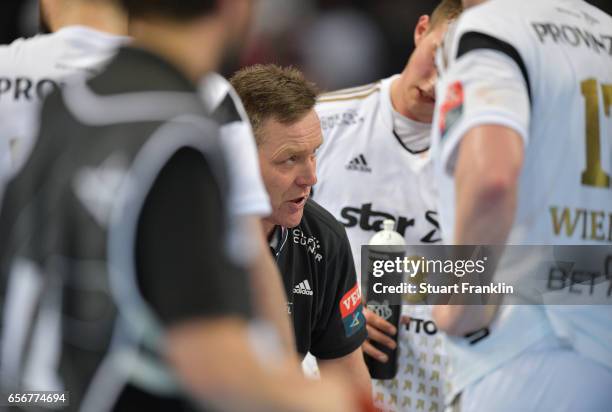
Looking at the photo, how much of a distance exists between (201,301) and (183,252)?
0.06 meters

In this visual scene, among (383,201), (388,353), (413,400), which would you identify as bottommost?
(413,400)

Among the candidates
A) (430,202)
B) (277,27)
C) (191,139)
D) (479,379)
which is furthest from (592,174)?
(277,27)

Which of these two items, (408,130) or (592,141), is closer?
(592,141)

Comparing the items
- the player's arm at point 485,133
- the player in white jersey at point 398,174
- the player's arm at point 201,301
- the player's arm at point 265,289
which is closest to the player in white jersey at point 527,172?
the player's arm at point 485,133

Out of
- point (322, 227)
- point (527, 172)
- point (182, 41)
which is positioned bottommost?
point (322, 227)

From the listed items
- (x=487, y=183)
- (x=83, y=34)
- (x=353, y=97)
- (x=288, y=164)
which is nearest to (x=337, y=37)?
(x=353, y=97)

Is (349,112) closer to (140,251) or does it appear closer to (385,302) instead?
(385,302)

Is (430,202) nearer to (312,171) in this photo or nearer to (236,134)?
(312,171)

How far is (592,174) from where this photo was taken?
5.53ft

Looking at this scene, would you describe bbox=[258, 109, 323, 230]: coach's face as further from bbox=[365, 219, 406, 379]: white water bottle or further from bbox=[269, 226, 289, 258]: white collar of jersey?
bbox=[365, 219, 406, 379]: white water bottle

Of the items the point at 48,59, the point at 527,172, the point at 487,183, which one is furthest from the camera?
the point at 48,59

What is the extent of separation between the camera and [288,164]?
2229 mm

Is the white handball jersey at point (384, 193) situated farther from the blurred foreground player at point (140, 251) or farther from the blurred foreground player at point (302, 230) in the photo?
the blurred foreground player at point (140, 251)

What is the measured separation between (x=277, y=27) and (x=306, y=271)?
107 inches
